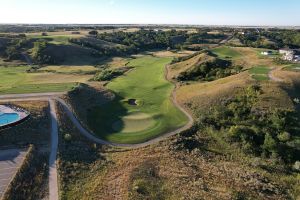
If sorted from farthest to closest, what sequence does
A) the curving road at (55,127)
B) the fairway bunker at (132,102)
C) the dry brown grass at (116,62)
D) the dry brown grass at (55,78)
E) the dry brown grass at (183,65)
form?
1. the dry brown grass at (116,62)
2. the dry brown grass at (183,65)
3. the dry brown grass at (55,78)
4. the fairway bunker at (132,102)
5. the curving road at (55,127)

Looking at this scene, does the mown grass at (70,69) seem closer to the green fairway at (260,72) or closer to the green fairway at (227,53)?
the green fairway at (227,53)

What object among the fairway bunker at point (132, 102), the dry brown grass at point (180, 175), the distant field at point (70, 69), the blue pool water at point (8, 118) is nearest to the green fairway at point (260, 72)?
the fairway bunker at point (132, 102)

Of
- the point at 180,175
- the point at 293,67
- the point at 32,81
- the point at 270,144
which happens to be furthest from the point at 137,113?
the point at 293,67

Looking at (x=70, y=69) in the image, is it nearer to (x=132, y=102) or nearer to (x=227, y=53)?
(x=132, y=102)

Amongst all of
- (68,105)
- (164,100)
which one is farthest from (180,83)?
(68,105)

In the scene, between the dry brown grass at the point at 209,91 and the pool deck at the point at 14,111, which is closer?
the pool deck at the point at 14,111

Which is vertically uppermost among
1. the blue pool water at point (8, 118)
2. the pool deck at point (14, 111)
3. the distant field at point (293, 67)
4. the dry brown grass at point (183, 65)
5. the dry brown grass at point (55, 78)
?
the distant field at point (293, 67)

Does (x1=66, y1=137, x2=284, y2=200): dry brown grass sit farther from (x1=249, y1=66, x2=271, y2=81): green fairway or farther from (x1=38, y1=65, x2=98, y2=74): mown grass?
(x1=38, y1=65, x2=98, y2=74): mown grass
